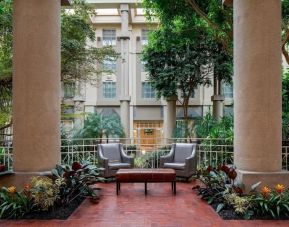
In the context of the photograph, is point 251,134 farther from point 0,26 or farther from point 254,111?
point 0,26

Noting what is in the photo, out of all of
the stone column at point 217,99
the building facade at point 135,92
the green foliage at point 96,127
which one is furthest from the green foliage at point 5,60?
the building facade at point 135,92

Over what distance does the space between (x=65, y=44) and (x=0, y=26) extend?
185 centimetres

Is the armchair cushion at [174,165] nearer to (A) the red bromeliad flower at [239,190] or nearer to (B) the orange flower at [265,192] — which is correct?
(A) the red bromeliad flower at [239,190]

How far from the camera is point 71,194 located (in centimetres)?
523

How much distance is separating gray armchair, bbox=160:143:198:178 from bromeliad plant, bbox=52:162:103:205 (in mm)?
2156

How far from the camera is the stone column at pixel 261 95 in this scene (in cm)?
497

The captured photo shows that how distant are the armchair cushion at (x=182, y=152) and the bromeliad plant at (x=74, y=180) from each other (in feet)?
8.18

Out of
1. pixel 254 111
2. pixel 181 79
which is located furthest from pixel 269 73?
pixel 181 79

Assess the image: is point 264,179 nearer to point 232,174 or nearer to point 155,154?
point 232,174

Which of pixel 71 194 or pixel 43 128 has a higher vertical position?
pixel 43 128

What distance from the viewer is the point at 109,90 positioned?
1944 centimetres

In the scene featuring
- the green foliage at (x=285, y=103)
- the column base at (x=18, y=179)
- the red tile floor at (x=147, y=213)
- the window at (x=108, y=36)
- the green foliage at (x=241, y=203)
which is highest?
the window at (x=108, y=36)

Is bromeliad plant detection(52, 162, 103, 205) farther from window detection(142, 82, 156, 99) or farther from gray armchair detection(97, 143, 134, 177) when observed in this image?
window detection(142, 82, 156, 99)

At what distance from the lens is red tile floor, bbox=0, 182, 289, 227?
4.25 meters
